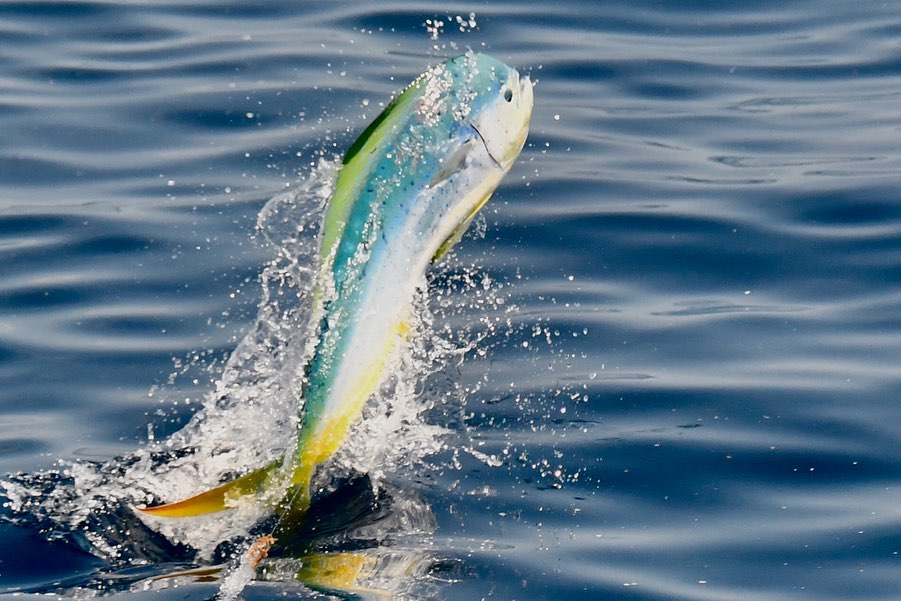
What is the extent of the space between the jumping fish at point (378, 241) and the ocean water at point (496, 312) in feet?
1.29

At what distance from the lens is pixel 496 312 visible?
6285 mm

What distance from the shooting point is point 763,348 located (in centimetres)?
595

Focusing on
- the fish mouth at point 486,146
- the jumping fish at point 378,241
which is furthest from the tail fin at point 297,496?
the fish mouth at point 486,146

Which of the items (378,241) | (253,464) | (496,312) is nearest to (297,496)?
(378,241)

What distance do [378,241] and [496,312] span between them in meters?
2.39

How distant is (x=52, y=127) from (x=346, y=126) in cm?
169

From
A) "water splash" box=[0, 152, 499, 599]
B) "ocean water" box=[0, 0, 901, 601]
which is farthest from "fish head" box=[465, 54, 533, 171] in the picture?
"ocean water" box=[0, 0, 901, 601]

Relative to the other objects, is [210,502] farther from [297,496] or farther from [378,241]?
[378,241]

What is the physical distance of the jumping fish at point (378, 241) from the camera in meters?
3.85

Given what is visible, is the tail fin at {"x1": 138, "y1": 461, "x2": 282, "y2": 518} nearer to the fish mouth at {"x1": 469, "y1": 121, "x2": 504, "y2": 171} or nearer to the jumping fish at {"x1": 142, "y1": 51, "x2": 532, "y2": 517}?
the jumping fish at {"x1": 142, "y1": 51, "x2": 532, "y2": 517}

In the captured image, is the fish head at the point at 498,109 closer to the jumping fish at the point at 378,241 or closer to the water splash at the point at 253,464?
the jumping fish at the point at 378,241

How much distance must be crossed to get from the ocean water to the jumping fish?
0.39 meters

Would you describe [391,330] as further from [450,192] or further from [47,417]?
[47,417]

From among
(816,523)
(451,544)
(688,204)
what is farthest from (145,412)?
(688,204)
